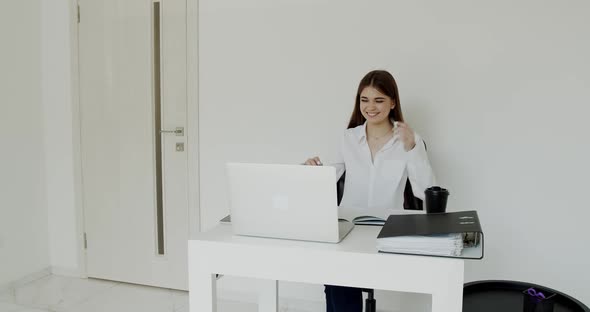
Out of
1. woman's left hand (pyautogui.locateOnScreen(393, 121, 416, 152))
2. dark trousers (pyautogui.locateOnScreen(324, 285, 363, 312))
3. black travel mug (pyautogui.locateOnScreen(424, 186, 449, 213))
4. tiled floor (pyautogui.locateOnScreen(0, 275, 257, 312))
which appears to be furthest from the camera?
tiled floor (pyautogui.locateOnScreen(0, 275, 257, 312))

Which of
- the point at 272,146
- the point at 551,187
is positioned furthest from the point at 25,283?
the point at 551,187

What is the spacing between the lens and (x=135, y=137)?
124 inches

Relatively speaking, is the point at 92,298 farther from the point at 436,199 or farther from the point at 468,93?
the point at 468,93

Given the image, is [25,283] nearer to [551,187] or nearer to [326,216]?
[326,216]

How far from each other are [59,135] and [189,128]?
1.02 m

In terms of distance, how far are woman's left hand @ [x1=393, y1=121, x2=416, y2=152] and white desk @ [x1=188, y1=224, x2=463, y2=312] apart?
30.1 inches

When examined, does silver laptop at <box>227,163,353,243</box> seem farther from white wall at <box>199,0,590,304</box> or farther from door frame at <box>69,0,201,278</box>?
door frame at <box>69,0,201,278</box>

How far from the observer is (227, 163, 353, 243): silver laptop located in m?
1.28

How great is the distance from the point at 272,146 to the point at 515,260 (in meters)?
1.43

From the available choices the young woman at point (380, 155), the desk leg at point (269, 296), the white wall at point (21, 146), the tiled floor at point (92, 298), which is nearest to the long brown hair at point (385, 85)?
the young woman at point (380, 155)

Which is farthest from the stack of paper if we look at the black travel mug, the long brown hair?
the long brown hair

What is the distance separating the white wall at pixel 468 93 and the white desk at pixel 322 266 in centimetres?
132

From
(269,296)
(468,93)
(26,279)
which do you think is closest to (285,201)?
(269,296)

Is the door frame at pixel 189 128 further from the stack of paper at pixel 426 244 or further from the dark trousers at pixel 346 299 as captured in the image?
the stack of paper at pixel 426 244
